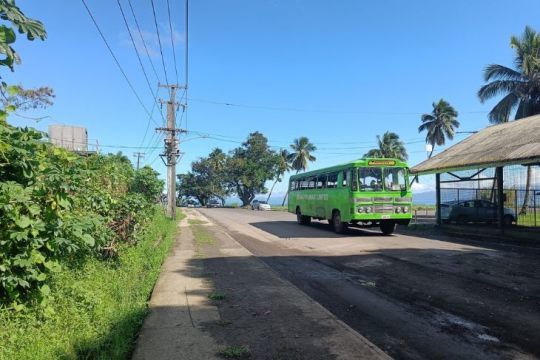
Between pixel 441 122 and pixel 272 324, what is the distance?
59.0m

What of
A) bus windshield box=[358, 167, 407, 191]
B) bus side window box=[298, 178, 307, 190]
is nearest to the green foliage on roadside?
bus windshield box=[358, 167, 407, 191]

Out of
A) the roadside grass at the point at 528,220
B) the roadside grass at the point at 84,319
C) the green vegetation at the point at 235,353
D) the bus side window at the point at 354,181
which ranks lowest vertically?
the green vegetation at the point at 235,353

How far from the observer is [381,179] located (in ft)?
62.3

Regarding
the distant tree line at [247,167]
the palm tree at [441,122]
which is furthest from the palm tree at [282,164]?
the palm tree at [441,122]

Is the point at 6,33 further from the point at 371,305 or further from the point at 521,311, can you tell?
the point at 521,311

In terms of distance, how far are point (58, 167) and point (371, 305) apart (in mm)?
4931

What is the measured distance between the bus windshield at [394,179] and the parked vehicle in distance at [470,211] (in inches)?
220

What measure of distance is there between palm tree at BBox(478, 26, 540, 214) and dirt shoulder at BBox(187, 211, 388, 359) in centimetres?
3077

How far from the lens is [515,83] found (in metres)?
34.2

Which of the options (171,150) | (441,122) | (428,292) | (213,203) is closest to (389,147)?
(441,122)

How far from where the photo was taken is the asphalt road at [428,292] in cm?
570

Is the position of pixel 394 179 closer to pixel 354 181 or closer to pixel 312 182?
pixel 354 181

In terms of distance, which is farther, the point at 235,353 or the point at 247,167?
the point at 247,167

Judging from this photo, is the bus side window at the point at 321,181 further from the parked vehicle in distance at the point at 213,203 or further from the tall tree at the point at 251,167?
the parked vehicle in distance at the point at 213,203
